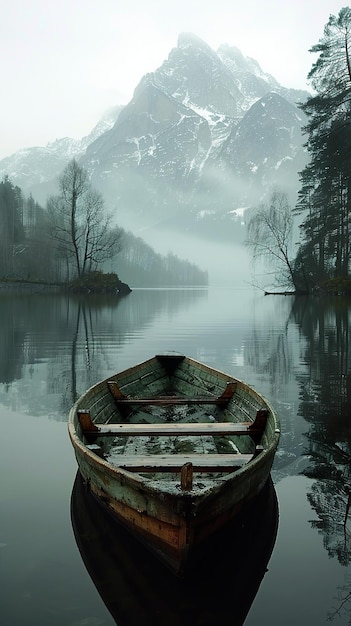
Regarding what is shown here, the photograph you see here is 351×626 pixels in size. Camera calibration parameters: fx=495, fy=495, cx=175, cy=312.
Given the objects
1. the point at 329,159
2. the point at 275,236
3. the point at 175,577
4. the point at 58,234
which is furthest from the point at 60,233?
the point at 175,577

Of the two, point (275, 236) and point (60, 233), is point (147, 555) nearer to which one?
point (275, 236)

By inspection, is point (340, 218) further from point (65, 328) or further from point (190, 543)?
point (190, 543)

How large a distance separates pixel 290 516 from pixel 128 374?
438 centimetres

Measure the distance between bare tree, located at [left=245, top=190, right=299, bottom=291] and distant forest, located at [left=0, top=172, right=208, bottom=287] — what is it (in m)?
17.9

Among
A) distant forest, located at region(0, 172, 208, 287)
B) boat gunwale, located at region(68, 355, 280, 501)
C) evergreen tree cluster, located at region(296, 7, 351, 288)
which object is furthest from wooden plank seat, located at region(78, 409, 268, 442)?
distant forest, located at region(0, 172, 208, 287)

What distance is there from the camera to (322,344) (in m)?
18.0

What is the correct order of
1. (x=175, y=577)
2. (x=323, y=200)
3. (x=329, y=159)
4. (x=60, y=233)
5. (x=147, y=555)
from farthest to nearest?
(x=60, y=233), (x=323, y=200), (x=329, y=159), (x=147, y=555), (x=175, y=577)

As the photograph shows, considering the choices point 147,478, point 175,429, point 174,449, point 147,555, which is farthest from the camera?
point 174,449

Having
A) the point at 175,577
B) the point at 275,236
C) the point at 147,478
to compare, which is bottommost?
the point at 175,577

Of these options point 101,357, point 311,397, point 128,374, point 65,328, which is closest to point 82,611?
point 128,374

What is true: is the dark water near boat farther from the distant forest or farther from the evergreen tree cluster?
the distant forest

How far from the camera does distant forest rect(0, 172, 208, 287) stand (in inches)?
2287

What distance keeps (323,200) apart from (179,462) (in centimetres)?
4580

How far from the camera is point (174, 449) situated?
614 centimetres
